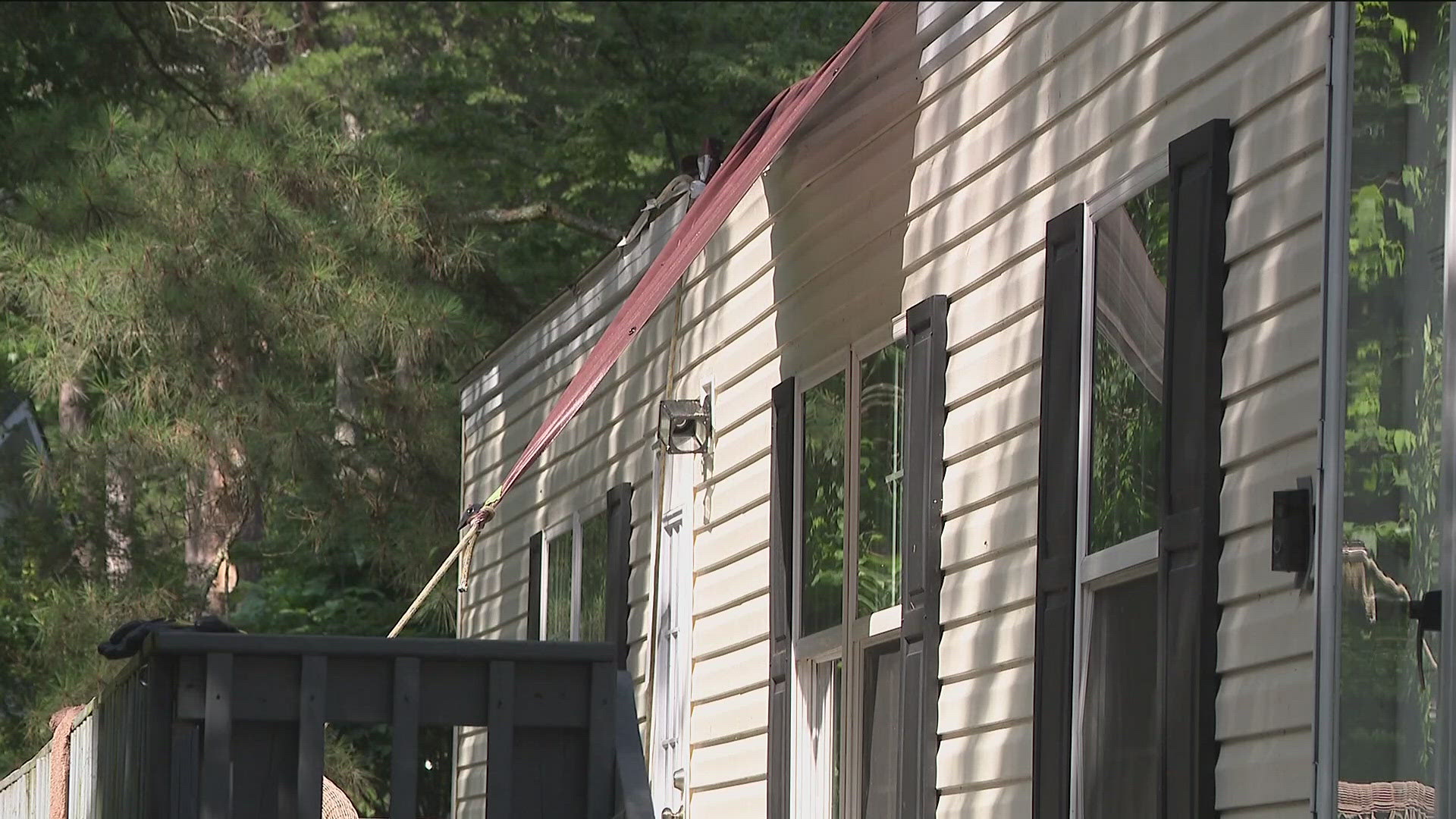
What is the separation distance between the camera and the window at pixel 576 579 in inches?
401

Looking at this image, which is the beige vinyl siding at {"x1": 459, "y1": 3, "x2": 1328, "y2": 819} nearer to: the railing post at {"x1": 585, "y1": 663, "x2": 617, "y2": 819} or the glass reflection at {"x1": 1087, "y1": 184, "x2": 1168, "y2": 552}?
the glass reflection at {"x1": 1087, "y1": 184, "x2": 1168, "y2": 552}

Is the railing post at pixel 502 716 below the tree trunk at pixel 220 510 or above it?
below

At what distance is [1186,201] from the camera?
4785mm

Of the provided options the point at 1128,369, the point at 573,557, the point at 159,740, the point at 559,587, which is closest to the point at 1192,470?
the point at 1128,369

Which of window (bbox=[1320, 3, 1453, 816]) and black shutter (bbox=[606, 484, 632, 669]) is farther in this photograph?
black shutter (bbox=[606, 484, 632, 669])

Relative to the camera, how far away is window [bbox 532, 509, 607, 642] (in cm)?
1018

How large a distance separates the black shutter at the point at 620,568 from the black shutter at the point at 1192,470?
5.04 meters

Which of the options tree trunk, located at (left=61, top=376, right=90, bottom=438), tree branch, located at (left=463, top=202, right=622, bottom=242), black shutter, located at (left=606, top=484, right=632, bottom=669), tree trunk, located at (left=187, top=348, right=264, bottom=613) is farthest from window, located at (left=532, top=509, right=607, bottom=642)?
tree branch, located at (left=463, top=202, right=622, bottom=242)

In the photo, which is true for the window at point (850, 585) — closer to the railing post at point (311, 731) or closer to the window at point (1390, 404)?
the railing post at point (311, 731)

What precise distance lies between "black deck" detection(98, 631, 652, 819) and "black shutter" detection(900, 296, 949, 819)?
139 cm

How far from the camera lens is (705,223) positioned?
7.02m

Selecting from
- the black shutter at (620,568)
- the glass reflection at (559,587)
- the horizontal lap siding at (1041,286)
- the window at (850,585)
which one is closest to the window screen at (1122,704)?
the horizontal lap siding at (1041,286)

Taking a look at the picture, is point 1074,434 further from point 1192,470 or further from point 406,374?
point 406,374

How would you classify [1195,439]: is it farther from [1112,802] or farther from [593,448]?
[593,448]
